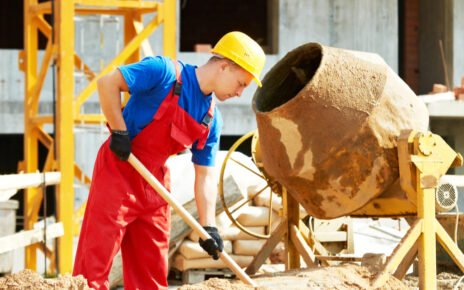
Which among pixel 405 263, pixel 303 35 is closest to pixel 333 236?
pixel 405 263

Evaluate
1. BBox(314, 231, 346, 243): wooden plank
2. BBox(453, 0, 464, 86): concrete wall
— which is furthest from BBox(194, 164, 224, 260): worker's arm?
BBox(453, 0, 464, 86): concrete wall

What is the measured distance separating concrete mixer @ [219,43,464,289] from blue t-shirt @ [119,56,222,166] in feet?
2.64

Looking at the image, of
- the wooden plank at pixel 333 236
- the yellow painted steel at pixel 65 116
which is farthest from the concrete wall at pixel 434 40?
the wooden plank at pixel 333 236

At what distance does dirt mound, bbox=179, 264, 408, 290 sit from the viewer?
229 inches

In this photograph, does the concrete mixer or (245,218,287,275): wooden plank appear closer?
the concrete mixer

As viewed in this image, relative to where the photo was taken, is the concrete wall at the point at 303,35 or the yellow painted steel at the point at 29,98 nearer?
the yellow painted steel at the point at 29,98

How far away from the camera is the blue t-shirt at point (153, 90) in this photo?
562 centimetres

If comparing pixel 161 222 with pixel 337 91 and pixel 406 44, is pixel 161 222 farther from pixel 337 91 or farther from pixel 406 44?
pixel 406 44

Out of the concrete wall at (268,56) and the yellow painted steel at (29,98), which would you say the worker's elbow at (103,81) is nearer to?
the yellow painted steel at (29,98)

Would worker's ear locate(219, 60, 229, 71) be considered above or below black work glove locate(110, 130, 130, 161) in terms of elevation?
above

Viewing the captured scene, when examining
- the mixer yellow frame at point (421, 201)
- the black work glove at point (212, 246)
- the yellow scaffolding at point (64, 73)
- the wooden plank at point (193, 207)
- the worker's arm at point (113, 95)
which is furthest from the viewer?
the yellow scaffolding at point (64, 73)

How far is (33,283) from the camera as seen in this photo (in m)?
4.64

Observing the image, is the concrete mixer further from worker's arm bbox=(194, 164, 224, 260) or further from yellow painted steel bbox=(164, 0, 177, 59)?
yellow painted steel bbox=(164, 0, 177, 59)

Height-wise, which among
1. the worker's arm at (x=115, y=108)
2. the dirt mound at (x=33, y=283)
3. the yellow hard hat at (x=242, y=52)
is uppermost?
the yellow hard hat at (x=242, y=52)
